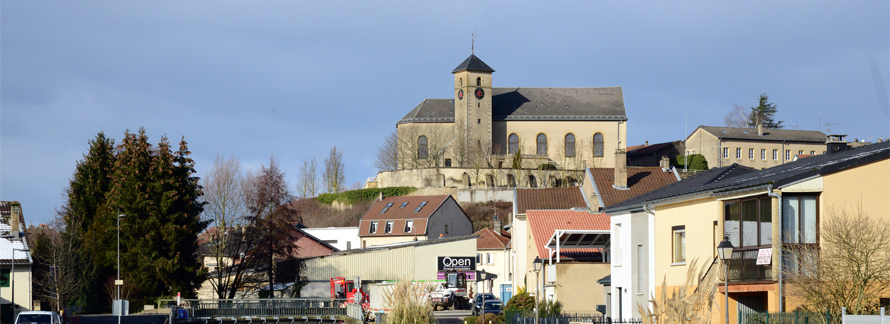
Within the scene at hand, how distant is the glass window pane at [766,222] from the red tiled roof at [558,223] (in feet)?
51.7

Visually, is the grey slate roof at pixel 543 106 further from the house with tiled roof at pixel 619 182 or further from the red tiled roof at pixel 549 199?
the house with tiled roof at pixel 619 182

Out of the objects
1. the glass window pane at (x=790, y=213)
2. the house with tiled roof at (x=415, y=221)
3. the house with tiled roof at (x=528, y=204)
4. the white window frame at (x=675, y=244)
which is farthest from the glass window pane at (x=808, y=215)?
the house with tiled roof at (x=415, y=221)

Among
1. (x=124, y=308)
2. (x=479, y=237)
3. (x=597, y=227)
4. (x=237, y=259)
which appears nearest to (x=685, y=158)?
(x=479, y=237)

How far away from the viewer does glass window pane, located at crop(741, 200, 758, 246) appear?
19891mm

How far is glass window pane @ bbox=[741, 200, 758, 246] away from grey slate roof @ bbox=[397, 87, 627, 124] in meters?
76.0

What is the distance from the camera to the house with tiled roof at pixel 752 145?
291ft

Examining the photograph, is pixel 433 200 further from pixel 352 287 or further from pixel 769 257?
pixel 769 257

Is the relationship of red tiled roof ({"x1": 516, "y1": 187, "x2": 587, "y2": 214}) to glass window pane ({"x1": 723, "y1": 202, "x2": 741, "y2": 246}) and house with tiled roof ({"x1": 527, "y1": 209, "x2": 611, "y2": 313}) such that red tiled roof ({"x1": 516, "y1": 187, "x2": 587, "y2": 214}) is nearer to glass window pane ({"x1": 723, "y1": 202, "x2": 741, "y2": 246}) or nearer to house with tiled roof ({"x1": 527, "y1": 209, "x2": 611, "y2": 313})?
house with tiled roof ({"x1": 527, "y1": 209, "x2": 611, "y2": 313})

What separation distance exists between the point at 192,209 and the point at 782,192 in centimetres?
3929

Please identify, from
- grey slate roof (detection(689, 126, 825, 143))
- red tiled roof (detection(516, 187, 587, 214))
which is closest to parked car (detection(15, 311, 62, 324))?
red tiled roof (detection(516, 187, 587, 214))

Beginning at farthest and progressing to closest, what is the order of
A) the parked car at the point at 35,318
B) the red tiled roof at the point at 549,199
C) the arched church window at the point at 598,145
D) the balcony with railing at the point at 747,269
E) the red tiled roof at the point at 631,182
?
the arched church window at the point at 598,145 < the red tiled roof at the point at 549,199 < the red tiled roof at the point at 631,182 < the parked car at the point at 35,318 < the balcony with railing at the point at 747,269

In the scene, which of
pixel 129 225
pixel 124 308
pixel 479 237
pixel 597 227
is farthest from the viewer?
pixel 479 237

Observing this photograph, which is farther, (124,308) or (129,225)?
(129,225)

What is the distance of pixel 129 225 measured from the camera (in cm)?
4931
